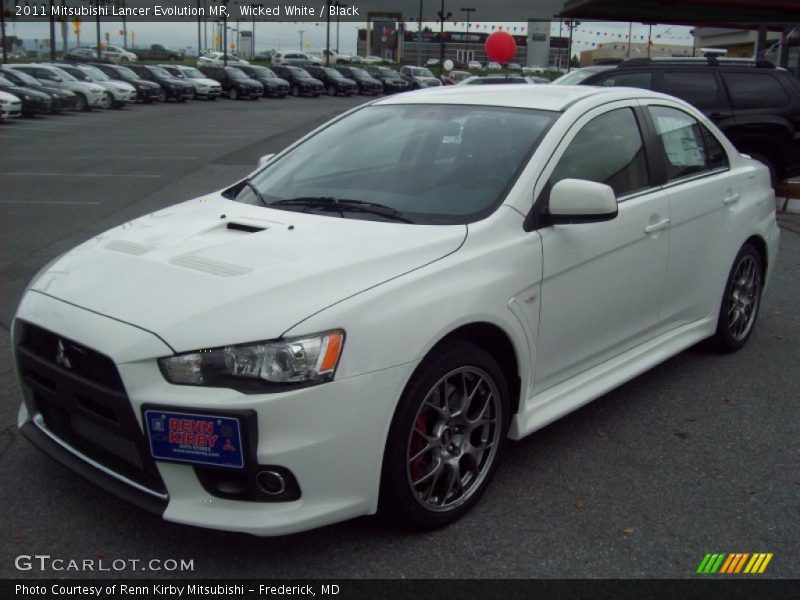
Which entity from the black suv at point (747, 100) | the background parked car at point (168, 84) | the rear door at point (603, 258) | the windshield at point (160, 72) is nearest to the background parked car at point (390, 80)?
the windshield at point (160, 72)

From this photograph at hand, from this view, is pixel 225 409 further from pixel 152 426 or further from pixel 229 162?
pixel 229 162

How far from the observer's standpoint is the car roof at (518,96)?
4.33m

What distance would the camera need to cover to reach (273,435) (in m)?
2.84

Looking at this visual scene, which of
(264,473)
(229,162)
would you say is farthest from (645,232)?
(229,162)

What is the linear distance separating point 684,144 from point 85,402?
3582 millimetres

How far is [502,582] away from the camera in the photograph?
10.0 ft

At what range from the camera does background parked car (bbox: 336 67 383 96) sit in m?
52.0

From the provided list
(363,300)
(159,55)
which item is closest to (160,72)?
(363,300)

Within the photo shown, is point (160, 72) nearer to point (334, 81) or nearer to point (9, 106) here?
point (334, 81)

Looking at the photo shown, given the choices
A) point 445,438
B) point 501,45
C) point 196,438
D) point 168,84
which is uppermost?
point 501,45

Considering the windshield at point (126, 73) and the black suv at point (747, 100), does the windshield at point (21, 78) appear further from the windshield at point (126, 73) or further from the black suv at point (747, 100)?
the black suv at point (747, 100)

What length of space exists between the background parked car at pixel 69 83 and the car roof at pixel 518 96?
1105 inches

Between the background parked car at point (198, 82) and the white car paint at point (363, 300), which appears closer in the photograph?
the white car paint at point (363, 300)

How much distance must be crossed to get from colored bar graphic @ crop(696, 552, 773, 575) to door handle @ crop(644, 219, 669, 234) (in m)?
1.71
